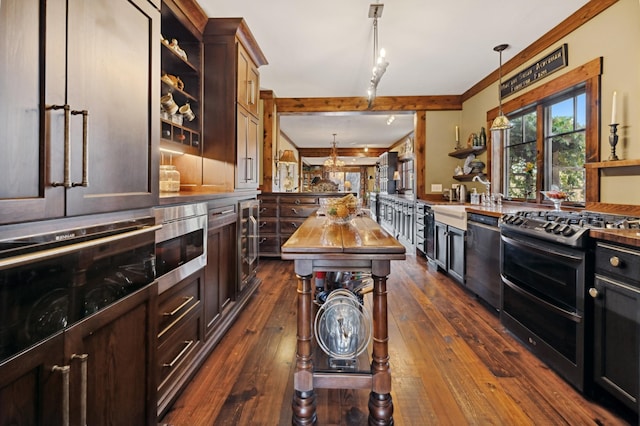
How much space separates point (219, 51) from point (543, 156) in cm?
347

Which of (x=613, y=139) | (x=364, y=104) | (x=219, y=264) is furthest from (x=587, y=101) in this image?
(x=219, y=264)

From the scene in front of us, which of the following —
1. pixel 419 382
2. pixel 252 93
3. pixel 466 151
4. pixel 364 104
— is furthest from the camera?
pixel 364 104

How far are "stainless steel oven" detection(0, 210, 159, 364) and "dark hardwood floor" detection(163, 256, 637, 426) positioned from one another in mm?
890

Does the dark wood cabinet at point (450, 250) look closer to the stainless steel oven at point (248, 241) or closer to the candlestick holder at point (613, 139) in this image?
the candlestick holder at point (613, 139)

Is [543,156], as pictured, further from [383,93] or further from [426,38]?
[383,93]

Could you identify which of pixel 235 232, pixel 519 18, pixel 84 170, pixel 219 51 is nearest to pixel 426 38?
pixel 519 18

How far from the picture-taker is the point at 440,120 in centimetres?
550

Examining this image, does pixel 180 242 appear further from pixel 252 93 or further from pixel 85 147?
pixel 252 93

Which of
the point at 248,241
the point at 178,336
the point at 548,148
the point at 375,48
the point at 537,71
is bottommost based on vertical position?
the point at 178,336

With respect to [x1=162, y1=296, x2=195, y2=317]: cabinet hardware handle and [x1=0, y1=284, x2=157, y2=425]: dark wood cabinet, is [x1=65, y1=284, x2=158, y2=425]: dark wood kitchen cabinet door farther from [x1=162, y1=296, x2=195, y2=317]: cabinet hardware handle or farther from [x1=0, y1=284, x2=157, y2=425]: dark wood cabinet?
[x1=162, y1=296, x2=195, y2=317]: cabinet hardware handle

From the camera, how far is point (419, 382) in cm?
192

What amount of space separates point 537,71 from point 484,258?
2125 millimetres

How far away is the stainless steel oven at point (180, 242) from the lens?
5.28 ft

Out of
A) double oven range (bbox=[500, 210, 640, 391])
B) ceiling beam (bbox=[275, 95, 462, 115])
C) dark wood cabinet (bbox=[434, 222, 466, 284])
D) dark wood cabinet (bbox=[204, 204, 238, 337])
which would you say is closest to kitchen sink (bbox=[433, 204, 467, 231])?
dark wood cabinet (bbox=[434, 222, 466, 284])
